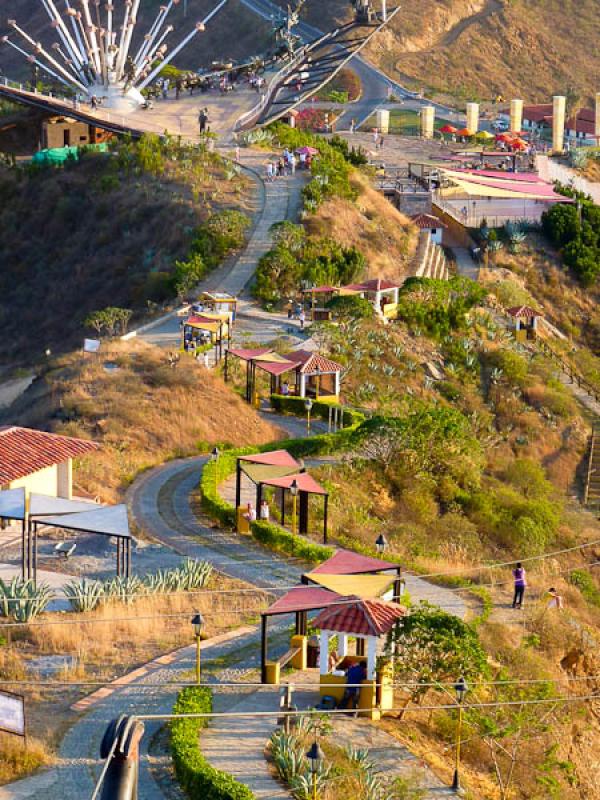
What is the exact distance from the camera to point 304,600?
96.7 feet

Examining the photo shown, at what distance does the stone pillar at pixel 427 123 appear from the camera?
10669cm

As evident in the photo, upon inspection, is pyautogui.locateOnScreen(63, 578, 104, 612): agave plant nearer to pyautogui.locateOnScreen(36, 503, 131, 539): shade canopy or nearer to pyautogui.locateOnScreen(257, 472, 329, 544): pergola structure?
pyautogui.locateOnScreen(36, 503, 131, 539): shade canopy

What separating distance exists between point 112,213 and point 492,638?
47.4 m

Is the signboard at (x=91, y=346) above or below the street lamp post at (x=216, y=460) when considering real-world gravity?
above

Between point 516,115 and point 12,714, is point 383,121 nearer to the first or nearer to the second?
point 516,115

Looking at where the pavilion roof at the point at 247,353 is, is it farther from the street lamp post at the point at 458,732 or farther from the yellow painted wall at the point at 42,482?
the street lamp post at the point at 458,732

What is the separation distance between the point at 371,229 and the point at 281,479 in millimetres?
37081

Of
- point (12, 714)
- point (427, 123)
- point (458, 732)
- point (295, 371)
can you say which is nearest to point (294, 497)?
point (295, 371)

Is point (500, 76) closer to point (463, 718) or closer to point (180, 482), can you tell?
point (180, 482)

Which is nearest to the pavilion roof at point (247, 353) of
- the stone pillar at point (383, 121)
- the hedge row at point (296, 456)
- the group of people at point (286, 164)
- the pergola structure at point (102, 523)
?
the hedge row at point (296, 456)

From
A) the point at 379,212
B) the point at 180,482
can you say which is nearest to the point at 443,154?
the point at 379,212

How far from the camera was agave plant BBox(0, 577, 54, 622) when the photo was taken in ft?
106

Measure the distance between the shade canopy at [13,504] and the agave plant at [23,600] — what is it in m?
1.64

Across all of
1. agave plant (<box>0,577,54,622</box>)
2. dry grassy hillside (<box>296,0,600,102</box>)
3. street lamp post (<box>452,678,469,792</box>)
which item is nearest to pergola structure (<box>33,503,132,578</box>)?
agave plant (<box>0,577,54,622</box>)
